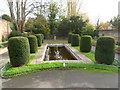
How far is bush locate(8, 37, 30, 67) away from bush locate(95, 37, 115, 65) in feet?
14.5

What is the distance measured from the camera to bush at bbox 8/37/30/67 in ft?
16.5

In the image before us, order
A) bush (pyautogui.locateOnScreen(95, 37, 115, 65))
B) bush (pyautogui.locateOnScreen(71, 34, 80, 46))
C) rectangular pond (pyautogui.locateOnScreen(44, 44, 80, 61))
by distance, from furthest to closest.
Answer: bush (pyautogui.locateOnScreen(71, 34, 80, 46)) < rectangular pond (pyautogui.locateOnScreen(44, 44, 80, 61)) < bush (pyautogui.locateOnScreen(95, 37, 115, 65))

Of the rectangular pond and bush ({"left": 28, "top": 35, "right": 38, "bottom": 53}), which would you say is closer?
the rectangular pond

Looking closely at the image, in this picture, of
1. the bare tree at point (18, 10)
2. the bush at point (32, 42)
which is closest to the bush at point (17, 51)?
the bush at point (32, 42)

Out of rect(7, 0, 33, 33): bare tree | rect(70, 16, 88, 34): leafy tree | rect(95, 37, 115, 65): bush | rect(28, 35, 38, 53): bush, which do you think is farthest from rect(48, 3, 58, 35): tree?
rect(95, 37, 115, 65): bush

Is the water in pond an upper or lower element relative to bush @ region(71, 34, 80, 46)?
lower

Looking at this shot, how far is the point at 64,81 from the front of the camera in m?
3.94

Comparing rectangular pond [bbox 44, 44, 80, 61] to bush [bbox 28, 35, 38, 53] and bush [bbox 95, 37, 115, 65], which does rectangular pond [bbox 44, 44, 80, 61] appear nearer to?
bush [bbox 28, 35, 38, 53]

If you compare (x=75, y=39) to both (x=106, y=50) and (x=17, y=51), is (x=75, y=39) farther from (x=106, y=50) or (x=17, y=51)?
(x=17, y=51)

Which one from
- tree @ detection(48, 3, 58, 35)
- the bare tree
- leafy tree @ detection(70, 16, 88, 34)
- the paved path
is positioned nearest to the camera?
the paved path

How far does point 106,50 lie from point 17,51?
503cm

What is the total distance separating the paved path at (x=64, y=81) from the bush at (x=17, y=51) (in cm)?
A: 110

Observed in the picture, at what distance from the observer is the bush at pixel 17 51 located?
198 inches

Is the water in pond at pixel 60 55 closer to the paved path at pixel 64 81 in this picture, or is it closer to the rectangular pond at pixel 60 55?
the rectangular pond at pixel 60 55
